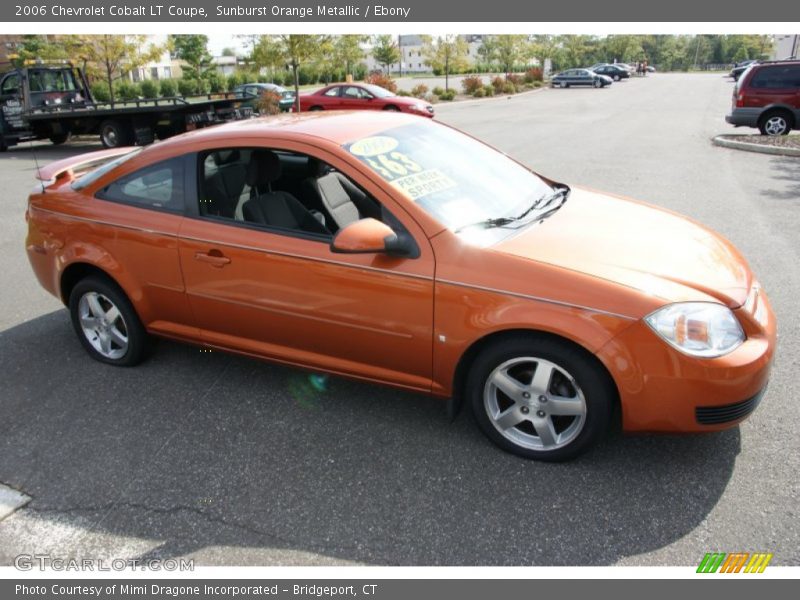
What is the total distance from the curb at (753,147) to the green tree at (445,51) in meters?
25.2

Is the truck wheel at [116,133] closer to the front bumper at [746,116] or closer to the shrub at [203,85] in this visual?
the front bumper at [746,116]

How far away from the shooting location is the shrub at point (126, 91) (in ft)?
122

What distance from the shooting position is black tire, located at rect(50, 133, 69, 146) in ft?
56.1

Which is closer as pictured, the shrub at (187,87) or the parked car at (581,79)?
the parked car at (581,79)

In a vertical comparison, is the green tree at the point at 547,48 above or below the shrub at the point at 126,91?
above

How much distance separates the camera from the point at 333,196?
13.0 feet

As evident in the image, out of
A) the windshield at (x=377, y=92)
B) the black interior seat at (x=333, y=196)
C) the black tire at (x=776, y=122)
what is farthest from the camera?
the windshield at (x=377, y=92)

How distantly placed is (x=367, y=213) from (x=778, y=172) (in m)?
9.22

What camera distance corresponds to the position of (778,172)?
33.8 feet

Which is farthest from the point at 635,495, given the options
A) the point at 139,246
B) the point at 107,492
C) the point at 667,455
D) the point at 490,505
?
the point at 139,246

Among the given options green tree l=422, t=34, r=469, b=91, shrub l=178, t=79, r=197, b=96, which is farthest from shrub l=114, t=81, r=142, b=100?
green tree l=422, t=34, r=469, b=91

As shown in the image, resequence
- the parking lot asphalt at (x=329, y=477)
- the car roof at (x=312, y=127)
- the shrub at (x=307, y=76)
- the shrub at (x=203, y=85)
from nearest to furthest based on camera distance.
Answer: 1. the parking lot asphalt at (x=329, y=477)
2. the car roof at (x=312, y=127)
3. the shrub at (x=203, y=85)
4. the shrub at (x=307, y=76)

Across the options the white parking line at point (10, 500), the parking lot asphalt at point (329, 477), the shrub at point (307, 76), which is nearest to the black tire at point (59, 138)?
the parking lot asphalt at point (329, 477)

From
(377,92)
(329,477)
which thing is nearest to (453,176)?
(329,477)
